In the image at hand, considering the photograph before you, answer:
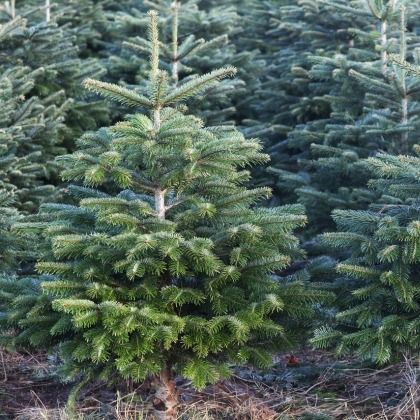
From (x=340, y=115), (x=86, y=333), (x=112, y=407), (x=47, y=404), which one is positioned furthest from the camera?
(x=340, y=115)

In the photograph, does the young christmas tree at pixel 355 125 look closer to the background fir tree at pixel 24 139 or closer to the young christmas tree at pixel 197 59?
the young christmas tree at pixel 197 59

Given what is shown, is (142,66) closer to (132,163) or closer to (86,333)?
(132,163)

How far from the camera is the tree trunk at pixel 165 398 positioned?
14.8 ft

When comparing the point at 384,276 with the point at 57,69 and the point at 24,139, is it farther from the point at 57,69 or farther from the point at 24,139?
the point at 57,69

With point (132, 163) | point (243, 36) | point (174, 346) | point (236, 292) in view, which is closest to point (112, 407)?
point (174, 346)

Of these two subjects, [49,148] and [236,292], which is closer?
[236,292]

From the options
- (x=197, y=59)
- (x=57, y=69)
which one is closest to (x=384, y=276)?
(x=57, y=69)

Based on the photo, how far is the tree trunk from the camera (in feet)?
14.8

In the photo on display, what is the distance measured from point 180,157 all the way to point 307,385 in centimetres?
192

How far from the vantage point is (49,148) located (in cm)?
803

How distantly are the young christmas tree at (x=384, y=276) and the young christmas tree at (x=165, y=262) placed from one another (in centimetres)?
28

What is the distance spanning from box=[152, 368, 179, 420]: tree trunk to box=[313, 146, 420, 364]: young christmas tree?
0.97m

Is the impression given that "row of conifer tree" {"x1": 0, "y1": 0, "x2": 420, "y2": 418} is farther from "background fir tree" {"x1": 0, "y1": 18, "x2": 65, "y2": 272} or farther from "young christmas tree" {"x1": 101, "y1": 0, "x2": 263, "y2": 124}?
"young christmas tree" {"x1": 101, "y1": 0, "x2": 263, "y2": 124}

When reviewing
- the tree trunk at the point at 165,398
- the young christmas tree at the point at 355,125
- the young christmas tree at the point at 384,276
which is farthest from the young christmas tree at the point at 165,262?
the young christmas tree at the point at 355,125
